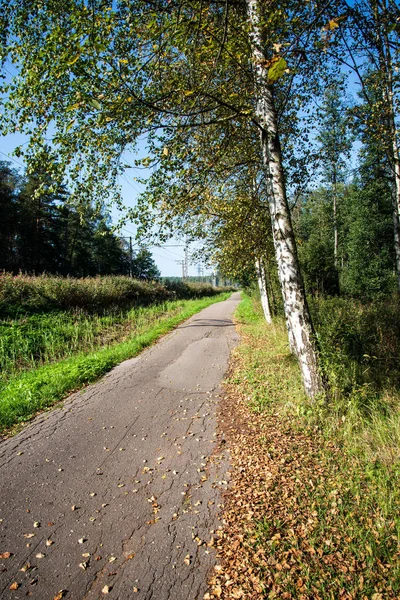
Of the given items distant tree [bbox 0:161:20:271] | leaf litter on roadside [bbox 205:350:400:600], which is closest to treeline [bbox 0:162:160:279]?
A: distant tree [bbox 0:161:20:271]

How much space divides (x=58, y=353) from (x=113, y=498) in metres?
7.04

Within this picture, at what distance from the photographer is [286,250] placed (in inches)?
190

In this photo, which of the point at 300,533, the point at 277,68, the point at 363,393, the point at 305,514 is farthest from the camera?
the point at 363,393

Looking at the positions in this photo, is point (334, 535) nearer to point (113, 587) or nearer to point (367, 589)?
point (367, 589)

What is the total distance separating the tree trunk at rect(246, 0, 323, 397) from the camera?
4.70m

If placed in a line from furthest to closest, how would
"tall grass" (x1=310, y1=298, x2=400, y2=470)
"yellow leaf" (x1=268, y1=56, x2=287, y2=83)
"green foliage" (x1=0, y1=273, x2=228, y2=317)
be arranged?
"green foliage" (x1=0, y1=273, x2=228, y2=317), "tall grass" (x1=310, y1=298, x2=400, y2=470), "yellow leaf" (x1=268, y1=56, x2=287, y2=83)

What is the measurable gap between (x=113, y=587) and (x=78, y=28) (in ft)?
17.5

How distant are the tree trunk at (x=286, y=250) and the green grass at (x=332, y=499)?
490 mm

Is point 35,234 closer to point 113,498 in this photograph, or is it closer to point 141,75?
point 141,75

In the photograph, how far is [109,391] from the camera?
610 centimetres

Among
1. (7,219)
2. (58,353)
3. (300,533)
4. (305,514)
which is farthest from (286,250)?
(7,219)

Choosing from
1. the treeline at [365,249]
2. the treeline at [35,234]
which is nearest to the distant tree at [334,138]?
the treeline at [365,249]

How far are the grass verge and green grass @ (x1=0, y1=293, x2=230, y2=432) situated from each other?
3.57 m

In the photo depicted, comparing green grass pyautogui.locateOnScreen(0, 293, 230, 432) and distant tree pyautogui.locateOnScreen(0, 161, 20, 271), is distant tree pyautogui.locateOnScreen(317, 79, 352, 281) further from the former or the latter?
distant tree pyautogui.locateOnScreen(0, 161, 20, 271)
